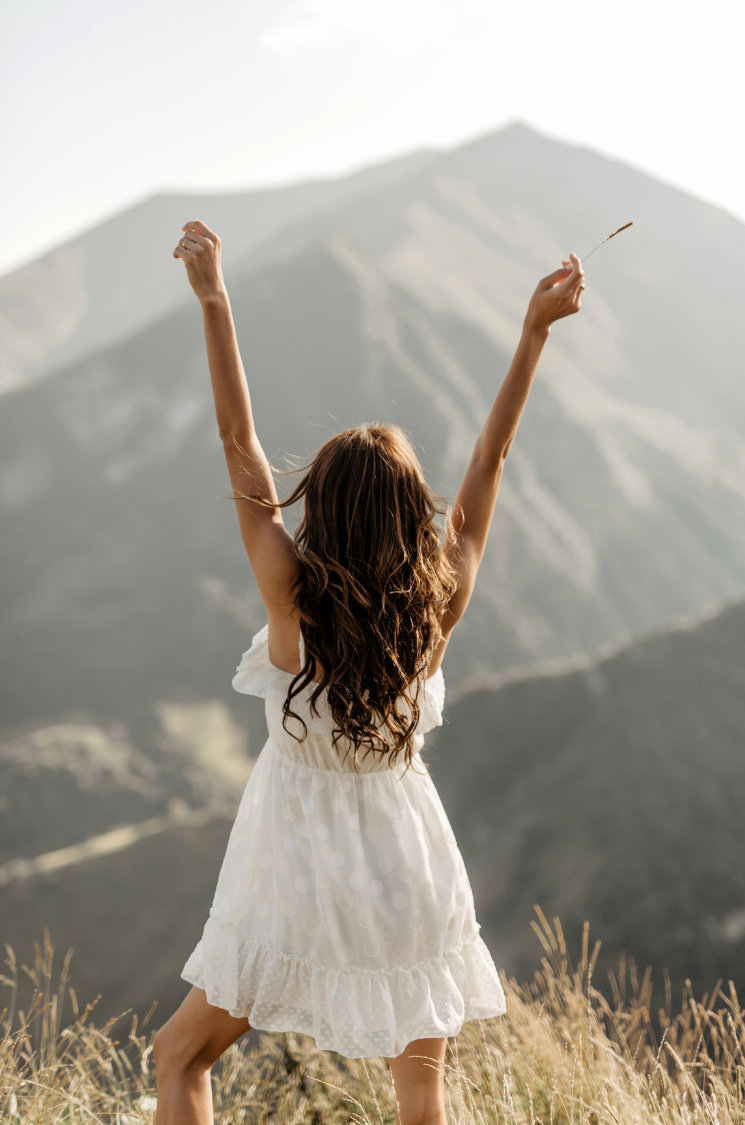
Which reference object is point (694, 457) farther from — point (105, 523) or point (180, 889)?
point (180, 889)

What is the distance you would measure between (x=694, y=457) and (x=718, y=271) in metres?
43.8

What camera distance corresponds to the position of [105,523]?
5738 cm

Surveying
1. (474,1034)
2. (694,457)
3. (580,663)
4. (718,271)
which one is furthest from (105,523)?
(718,271)

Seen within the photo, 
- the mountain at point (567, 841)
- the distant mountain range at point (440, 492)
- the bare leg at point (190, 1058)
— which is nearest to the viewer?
the bare leg at point (190, 1058)

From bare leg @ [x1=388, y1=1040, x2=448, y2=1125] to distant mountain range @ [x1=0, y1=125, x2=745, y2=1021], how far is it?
5.04 metres

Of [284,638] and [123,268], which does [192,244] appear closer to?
[284,638]

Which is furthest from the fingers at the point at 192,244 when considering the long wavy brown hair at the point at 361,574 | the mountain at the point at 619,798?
the mountain at the point at 619,798

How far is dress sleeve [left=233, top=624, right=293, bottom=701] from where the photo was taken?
1.95 m

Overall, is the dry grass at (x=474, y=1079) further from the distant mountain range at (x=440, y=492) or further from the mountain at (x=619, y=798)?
the mountain at (x=619, y=798)

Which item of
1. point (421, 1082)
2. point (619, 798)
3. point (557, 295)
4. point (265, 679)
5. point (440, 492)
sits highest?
point (440, 492)

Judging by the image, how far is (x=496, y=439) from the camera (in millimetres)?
2158

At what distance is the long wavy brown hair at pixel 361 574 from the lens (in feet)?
6.01

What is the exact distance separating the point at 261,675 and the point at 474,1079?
156cm

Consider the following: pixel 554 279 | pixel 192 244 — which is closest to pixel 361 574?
pixel 192 244
